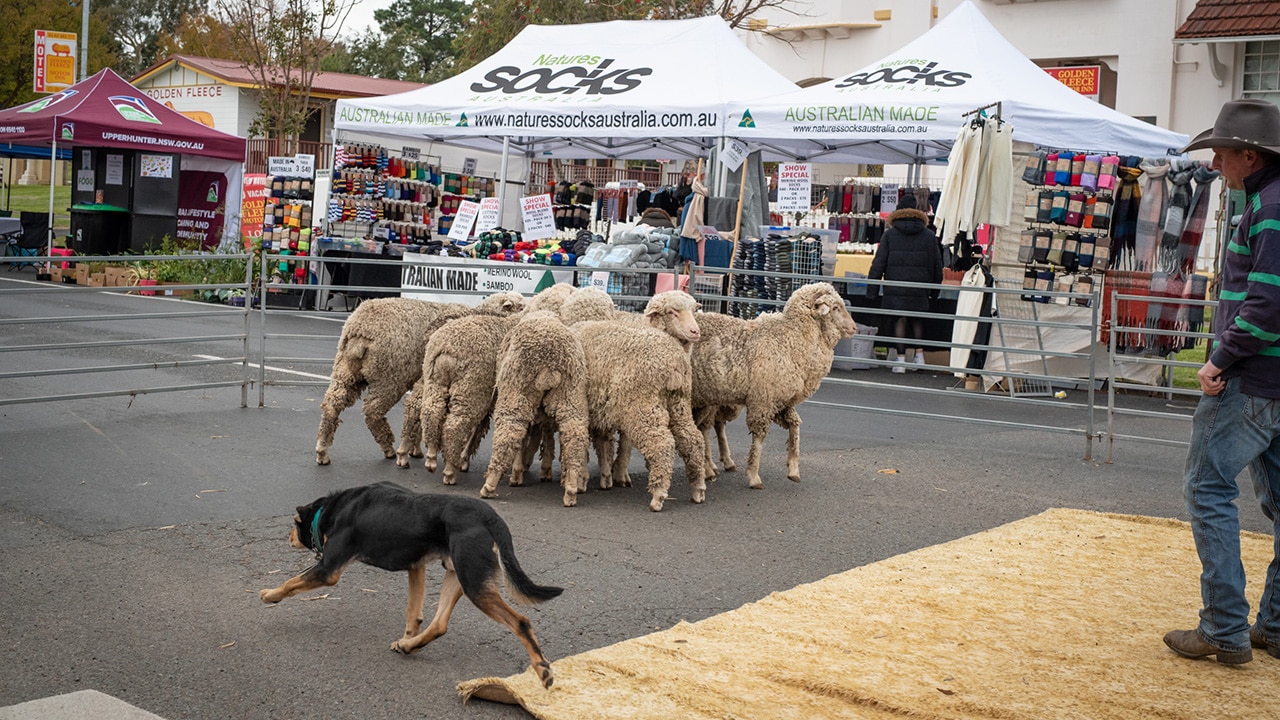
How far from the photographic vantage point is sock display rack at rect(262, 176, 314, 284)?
18.8 meters

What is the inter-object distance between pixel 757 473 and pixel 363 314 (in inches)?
117

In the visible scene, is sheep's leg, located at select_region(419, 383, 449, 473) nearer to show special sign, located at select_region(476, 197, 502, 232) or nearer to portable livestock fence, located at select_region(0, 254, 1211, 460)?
portable livestock fence, located at select_region(0, 254, 1211, 460)

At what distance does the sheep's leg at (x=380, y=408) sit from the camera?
8227 millimetres

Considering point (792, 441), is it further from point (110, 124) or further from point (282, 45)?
point (282, 45)

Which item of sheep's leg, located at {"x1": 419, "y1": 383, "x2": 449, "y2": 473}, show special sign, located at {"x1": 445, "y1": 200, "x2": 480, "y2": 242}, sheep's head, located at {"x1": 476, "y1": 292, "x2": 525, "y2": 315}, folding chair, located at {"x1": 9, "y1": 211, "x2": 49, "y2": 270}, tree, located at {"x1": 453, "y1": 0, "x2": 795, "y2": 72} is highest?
tree, located at {"x1": 453, "y1": 0, "x2": 795, "y2": 72}

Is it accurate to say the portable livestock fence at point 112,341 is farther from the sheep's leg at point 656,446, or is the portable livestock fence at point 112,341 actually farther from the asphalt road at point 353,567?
the sheep's leg at point 656,446

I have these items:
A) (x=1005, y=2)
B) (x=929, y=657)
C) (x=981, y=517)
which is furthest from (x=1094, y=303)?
(x=1005, y=2)

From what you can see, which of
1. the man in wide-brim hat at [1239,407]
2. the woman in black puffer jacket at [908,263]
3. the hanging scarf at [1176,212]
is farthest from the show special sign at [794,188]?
the man in wide-brim hat at [1239,407]

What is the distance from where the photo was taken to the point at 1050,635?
5074 millimetres

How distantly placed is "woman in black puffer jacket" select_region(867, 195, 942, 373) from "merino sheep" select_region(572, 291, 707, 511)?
7.07m

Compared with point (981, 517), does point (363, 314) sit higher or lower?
higher

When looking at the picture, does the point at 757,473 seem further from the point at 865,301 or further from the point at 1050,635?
the point at 865,301

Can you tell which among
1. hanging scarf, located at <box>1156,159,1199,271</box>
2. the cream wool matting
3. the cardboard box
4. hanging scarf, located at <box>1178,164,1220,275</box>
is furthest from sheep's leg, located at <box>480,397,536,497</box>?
the cardboard box

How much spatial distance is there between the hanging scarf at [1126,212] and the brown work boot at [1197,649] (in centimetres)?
942
